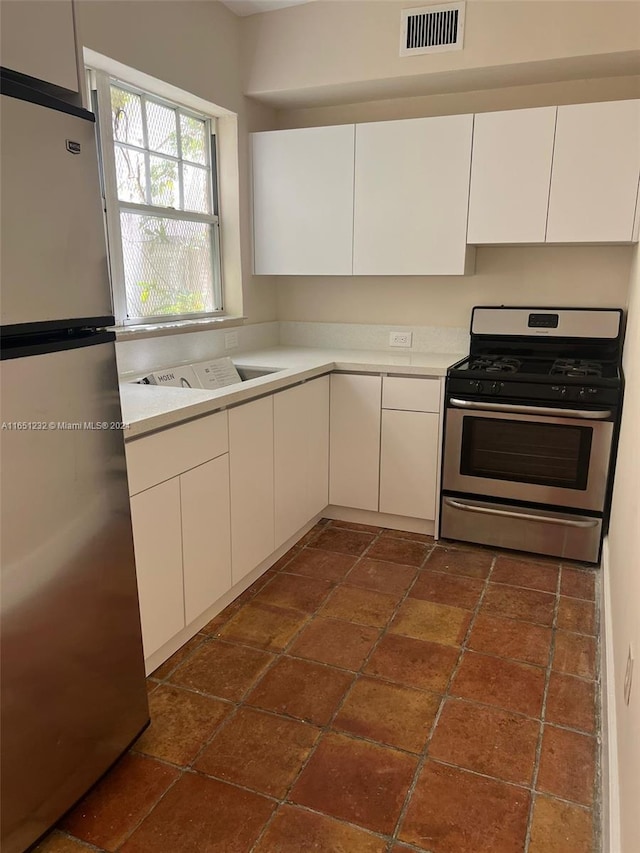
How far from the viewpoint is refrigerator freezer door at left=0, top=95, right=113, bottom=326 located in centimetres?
115

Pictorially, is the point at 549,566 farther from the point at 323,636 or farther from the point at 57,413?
the point at 57,413

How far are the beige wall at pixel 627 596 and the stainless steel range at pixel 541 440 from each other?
149 mm

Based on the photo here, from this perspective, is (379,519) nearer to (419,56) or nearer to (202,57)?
(419,56)

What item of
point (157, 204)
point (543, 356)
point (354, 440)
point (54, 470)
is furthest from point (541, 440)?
point (54, 470)

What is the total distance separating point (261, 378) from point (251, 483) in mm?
441

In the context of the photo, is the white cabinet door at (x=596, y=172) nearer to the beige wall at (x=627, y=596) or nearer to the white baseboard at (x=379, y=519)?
the beige wall at (x=627, y=596)

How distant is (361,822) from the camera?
1.50 metres

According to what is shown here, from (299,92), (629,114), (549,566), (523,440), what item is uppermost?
(299,92)

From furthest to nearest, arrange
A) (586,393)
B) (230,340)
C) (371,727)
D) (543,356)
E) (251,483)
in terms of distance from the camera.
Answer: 1. (230,340)
2. (543,356)
3. (586,393)
4. (251,483)
5. (371,727)

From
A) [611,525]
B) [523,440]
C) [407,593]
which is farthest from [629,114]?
[407,593]

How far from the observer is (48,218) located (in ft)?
4.03

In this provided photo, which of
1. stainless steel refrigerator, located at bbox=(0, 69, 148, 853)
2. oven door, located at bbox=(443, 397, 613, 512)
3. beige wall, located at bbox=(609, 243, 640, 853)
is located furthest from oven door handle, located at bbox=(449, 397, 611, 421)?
stainless steel refrigerator, located at bbox=(0, 69, 148, 853)

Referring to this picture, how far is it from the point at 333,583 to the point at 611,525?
122 cm

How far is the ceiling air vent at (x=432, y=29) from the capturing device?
2762 millimetres
